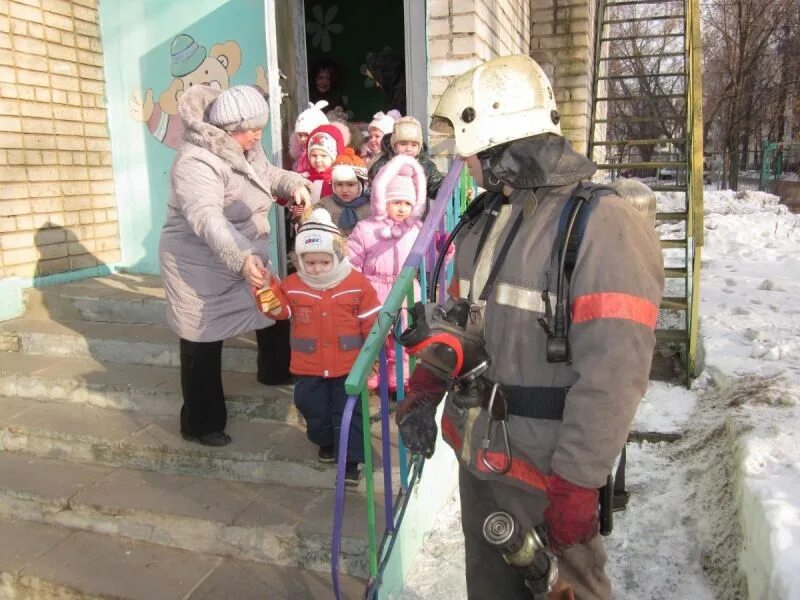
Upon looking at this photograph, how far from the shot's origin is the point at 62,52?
5207 mm

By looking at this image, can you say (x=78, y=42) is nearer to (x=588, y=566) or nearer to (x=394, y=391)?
(x=394, y=391)

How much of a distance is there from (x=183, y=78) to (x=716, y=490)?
187 inches

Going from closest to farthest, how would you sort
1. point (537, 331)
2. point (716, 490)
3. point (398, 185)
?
point (537, 331), point (716, 490), point (398, 185)

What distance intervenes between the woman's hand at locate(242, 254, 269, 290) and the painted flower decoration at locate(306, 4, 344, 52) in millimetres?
6563

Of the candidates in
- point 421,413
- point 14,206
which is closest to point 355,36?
point 14,206

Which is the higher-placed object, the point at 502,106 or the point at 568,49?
the point at 568,49

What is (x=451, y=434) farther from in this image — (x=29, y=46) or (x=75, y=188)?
(x=29, y=46)

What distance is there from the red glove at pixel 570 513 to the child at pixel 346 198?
8.51 feet

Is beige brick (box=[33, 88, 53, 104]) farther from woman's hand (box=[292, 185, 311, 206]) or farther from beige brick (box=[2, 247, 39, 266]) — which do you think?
woman's hand (box=[292, 185, 311, 206])

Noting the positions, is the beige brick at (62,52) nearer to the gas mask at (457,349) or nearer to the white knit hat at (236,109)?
the white knit hat at (236,109)

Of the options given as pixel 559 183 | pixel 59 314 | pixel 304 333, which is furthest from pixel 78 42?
pixel 559 183

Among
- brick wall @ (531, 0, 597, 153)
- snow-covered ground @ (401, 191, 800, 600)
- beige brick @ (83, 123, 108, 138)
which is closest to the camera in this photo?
snow-covered ground @ (401, 191, 800, 600)

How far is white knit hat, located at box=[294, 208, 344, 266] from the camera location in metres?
2.87

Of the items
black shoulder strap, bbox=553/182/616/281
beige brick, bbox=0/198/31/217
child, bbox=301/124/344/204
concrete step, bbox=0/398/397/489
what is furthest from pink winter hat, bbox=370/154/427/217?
beige brick, bbox=0/198/31/217
